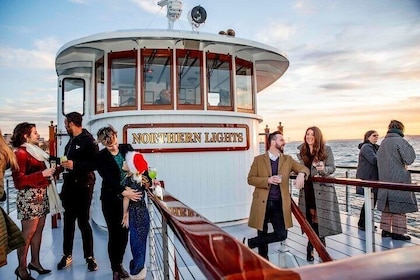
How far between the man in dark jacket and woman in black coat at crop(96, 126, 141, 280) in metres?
0.43

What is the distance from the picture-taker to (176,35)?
4988 millimetres

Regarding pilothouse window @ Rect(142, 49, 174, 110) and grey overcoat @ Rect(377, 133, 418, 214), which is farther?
pilothouse window @ Rect(142, 49, 174, 110)

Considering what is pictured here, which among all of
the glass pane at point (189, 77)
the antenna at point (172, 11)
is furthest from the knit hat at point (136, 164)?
the antenna at point (172, 11)

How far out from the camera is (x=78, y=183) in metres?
3.64

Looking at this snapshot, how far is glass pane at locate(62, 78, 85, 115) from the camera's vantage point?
23.4ft

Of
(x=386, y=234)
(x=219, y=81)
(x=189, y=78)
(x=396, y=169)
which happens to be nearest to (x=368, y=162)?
(x=396, y=169)

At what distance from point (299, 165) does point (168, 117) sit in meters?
2.43

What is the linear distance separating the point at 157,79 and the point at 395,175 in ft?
12.7

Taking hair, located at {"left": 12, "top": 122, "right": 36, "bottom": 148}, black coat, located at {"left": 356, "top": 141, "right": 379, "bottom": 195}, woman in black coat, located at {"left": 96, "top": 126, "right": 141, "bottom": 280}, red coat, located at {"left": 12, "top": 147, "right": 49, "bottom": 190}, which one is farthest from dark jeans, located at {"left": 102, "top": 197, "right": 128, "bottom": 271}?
black coat, located at {"left": 356, "top": 141, "right": 379, "bottom": 195}

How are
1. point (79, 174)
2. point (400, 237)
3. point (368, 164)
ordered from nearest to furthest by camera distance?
point (79, 174) → point (400, 237) → point (368, 164)

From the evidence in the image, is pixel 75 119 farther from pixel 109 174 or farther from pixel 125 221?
pixel 125 221

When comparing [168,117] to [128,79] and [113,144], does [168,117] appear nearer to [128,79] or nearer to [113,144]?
[128,79]

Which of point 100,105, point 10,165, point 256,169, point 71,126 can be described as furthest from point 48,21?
point 256,169

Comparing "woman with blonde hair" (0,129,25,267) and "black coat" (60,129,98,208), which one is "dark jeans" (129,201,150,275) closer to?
"black coat" (60,129,98,208)
